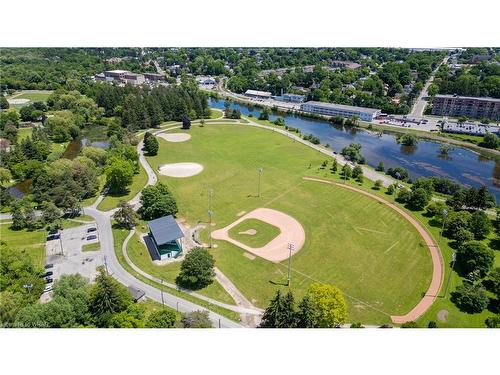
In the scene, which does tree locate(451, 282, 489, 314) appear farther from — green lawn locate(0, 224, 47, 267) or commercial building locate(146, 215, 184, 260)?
green lawn locate(0, 224, 47, 267)

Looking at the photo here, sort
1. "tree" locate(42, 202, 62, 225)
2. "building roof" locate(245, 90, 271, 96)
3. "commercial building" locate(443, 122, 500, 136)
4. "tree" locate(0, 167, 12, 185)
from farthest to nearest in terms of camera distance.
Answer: "building roof" locate(245, 90, 271, 96), "commercial building" locate(443, 122, 500, 136), "tree" locate(0, 167, 12, 185), "tree" locate(42, 202, 62, 225)

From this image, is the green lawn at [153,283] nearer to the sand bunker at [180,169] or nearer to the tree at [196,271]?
the tree at [196,271]

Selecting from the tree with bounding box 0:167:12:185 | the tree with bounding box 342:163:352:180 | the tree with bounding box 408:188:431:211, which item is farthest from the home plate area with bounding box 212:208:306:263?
the tree with bounding box 0:167:12:185

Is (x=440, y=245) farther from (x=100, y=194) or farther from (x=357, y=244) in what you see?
(x=100, y=194)

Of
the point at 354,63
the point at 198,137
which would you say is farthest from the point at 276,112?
the point at 354,63

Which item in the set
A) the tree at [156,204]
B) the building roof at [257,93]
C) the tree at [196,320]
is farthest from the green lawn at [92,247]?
the building roof at [257,93]

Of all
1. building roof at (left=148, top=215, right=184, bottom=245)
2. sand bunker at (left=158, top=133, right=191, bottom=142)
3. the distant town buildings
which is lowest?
building roof at (left=148, top=215, right=184, bottom=245)
